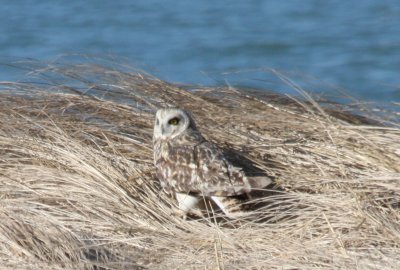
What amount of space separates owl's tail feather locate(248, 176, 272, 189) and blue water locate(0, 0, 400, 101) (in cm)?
923

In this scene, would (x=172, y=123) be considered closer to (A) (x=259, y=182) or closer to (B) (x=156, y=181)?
(B) (x=156, y=181)

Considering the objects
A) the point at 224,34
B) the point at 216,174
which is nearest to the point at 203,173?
the point at 216,174

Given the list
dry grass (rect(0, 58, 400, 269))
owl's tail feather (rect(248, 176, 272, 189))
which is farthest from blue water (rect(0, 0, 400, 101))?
owl's tail feather (rect(248, 176, 272, 189))

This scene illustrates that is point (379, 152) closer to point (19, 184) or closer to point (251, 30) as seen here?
point (19, 184)

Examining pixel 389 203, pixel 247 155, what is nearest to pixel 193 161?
pixel 247 155

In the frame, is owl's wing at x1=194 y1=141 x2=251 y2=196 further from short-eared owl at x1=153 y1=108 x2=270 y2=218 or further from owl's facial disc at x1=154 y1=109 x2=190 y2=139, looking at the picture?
owl's facial disc at x1=154 y1=109 x2=190 y2=139

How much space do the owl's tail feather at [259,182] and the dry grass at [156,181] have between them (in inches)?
2.7

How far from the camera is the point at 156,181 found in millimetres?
4801

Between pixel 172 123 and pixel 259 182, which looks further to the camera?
pixel 172 123

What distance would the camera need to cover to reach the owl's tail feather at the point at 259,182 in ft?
14.8

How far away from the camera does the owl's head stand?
483 centimetres

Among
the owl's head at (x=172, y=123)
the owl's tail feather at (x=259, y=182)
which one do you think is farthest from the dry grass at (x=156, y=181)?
the owl's head at (x=172, y=123)

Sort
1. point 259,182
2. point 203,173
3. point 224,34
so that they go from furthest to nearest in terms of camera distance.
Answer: point 224,34 < point 203,173 < point 259,182

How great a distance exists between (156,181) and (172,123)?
286 millimetres
